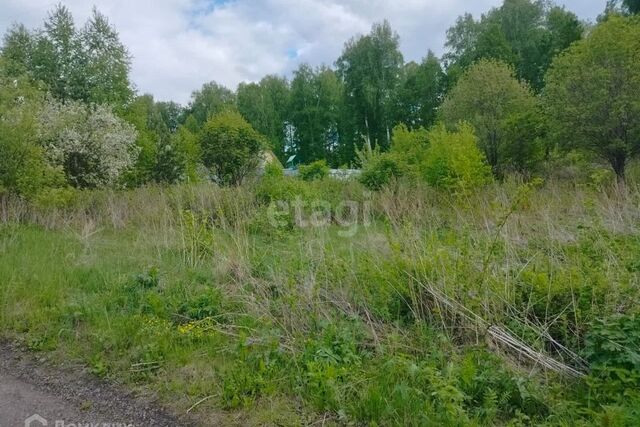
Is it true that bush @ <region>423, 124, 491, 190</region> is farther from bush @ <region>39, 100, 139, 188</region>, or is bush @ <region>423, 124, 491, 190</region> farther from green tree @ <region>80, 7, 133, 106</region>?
green tree @ <region>80, 7, 133, 106</region>

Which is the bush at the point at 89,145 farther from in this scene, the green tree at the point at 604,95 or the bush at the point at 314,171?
the green tree at the point at 604,95

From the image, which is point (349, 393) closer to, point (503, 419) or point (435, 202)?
point (503, 419)

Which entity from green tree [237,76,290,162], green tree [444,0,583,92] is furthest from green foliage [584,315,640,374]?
green tree [237,76,290,162]

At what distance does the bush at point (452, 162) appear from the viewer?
10719 millimetres

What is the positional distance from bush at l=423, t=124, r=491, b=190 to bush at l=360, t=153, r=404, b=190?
163cm

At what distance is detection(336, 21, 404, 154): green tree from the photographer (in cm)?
3978

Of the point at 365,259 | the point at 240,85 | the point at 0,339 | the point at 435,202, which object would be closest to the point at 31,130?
the point at 0,339

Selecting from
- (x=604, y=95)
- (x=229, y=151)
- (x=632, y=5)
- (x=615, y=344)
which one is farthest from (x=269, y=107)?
(x=615, y=344)

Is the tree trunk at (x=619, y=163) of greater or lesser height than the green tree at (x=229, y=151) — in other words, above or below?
below

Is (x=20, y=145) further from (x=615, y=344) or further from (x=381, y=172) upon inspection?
(x=615, y=344)

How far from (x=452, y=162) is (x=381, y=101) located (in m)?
32.6

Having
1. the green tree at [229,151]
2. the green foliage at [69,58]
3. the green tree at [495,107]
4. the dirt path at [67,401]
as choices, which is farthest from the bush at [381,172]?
the green foliage at [69,58]

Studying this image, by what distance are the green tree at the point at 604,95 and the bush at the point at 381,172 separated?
5.61 meters

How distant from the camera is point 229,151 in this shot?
58.5 feet
